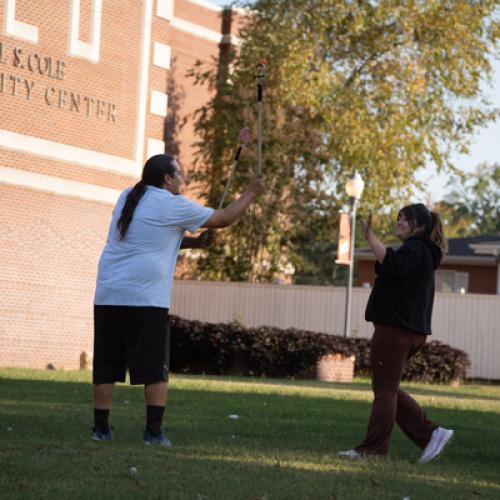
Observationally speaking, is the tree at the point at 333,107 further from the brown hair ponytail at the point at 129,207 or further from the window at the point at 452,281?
the brown hair ponytail at the point at 129,207

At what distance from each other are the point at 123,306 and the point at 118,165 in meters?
16.9

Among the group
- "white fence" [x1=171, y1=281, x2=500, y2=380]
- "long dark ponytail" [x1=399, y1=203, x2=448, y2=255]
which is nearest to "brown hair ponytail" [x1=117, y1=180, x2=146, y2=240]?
"long dark ponytail" [x1=399, y1=203, x2=448, y2=255]

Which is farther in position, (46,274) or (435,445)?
(46,274)

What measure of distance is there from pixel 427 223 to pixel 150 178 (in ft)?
6.51

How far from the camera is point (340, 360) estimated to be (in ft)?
83.6

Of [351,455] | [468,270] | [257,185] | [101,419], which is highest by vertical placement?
[468,270]

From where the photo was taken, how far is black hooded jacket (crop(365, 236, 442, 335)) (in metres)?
8.78

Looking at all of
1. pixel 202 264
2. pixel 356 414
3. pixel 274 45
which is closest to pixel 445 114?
pixel 274 45

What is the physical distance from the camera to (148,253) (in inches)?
338

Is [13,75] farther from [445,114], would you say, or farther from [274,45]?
[445,114]

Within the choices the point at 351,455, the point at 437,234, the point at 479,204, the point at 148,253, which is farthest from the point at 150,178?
the point at 479,204

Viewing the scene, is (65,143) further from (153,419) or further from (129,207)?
(153,419)

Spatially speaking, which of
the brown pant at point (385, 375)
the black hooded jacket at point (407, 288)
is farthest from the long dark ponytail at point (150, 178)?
the brown pant at point (385, 375)

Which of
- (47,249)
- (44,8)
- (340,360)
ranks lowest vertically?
(340,360)
